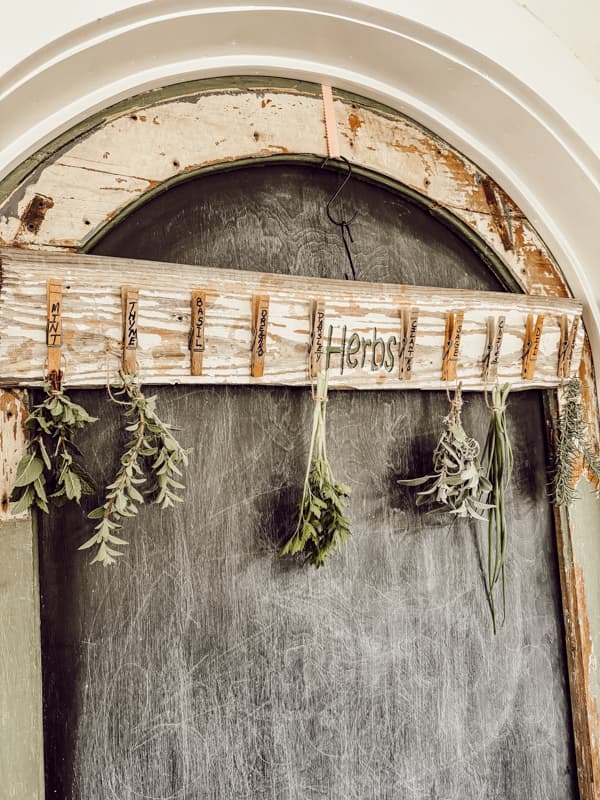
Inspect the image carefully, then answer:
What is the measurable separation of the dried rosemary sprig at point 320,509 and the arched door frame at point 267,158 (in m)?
0.45

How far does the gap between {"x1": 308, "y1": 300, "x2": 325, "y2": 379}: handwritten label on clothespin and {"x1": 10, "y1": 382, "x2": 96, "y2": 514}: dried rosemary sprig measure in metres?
0.41

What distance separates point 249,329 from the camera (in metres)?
1.15

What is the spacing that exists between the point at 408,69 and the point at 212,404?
0.77 meters

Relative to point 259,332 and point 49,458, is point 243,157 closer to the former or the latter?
point 259,332

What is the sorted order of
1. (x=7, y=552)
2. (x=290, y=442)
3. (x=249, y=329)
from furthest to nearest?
(x=290, y=442) → (x=249, y=329) → (x=7, y=552)

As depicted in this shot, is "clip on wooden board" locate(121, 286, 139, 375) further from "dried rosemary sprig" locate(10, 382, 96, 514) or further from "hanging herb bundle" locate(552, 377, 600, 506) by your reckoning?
"hanging herb bundle" locate(552, 377, 600, 506)

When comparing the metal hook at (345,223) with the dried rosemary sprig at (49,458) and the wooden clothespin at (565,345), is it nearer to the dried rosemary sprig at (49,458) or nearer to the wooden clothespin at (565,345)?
the wooden clothespin at (565,345)

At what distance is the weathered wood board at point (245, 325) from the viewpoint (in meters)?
1.01

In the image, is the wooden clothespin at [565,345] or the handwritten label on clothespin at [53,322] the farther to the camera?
the wooden clothespin at [565,345]

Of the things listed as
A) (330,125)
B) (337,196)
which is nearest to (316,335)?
(337,196)

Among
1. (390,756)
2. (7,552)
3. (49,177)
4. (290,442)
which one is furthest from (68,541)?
(390,756)

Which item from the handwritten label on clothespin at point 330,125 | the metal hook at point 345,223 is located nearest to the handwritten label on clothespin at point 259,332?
the metal hook at point 345,223

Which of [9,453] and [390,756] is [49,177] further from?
[390,756]

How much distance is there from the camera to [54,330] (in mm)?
1012
